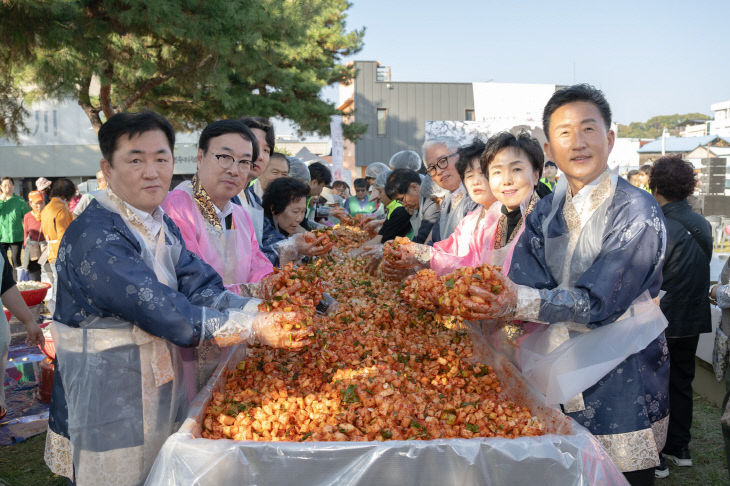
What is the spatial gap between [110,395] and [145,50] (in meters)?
7.51

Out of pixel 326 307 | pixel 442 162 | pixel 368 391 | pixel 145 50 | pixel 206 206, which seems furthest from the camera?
pixel 145 50

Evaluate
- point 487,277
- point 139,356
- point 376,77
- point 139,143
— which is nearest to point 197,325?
point 139,356

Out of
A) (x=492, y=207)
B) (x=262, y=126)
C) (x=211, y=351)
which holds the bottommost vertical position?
(x=211, y=351)

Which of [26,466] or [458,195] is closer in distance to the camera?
[26,466]

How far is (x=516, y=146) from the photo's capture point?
8.78 feet

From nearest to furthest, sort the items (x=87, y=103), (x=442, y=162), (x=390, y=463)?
(x=390, y=463)
(x=442, y=162)
(x=87, y=103)

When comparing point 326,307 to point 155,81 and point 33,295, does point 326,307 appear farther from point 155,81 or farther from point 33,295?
point 155,81

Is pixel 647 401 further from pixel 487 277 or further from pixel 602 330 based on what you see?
pixel 487 277

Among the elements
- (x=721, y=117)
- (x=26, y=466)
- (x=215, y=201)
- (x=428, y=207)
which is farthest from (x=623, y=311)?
(x=721, y=117)

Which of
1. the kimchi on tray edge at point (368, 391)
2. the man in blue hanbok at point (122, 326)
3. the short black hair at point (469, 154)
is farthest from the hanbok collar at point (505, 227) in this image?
the man in blue hanbok at point (122, 326)

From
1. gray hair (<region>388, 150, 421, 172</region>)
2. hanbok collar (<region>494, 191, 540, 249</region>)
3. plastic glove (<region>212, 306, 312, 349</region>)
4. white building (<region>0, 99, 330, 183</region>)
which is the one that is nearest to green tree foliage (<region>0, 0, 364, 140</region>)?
gray hair (<region>388, 150, 421, 172</region>)

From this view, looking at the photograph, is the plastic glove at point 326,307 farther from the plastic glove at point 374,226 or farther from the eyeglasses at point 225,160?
the plastic glove at point 374,226

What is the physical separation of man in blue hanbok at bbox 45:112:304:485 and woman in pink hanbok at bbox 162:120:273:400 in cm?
52

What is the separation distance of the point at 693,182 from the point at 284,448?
386 cm
